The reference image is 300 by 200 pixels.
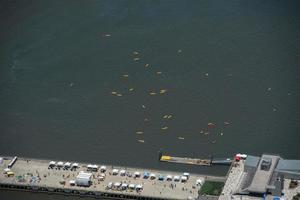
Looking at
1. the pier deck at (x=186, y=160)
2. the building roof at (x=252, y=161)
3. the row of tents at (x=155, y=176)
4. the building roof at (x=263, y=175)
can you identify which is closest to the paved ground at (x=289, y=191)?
the building roof at (x=263, y=175)

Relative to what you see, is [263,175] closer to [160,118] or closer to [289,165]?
[289,165]

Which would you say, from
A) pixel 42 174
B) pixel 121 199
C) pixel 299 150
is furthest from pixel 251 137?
pixel 42 174

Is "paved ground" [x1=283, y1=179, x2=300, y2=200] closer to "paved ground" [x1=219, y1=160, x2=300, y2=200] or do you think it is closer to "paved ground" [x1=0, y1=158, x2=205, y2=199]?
"paved ground" [x1=219, y1=160, x2=300, y2=200]

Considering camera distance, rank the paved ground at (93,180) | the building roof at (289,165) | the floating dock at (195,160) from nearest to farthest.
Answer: the building roof at (289,165) < the paved ground at (93,180) < the floating dock at (195,160)

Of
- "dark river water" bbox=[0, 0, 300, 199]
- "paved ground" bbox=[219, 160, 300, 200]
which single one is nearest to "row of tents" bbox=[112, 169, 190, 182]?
"dark river water" bbox=[0, 0, 300, 199]

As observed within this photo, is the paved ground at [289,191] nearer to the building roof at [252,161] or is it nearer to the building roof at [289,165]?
the building roof at [289,165]

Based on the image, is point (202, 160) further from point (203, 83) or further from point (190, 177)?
point (203, 83)

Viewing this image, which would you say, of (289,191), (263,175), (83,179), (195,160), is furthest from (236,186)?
(83,179)
